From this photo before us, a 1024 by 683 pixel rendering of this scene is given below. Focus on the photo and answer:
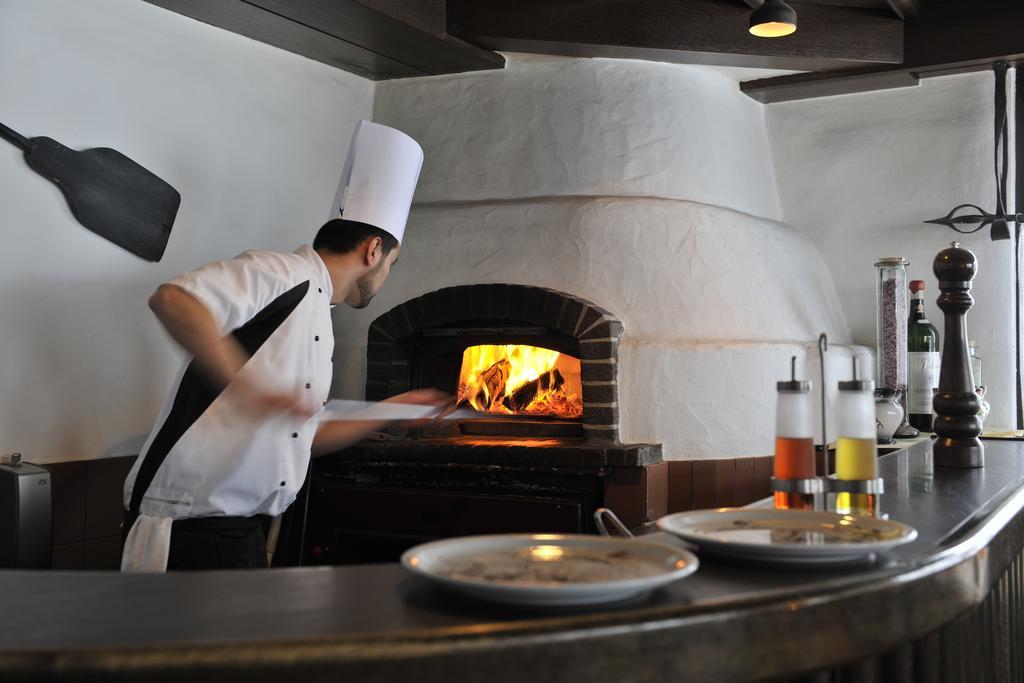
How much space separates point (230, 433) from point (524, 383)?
7.20ft

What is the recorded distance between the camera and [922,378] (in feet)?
11.9

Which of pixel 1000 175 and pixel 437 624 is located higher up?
pixel 1000 175

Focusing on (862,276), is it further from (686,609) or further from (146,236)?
Result: (686,609)

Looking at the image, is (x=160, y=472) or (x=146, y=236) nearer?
(x=160, y=472)

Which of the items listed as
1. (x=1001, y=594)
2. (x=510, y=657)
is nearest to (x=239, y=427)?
(x=510, y=657)

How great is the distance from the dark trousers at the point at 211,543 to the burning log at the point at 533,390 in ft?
6.81

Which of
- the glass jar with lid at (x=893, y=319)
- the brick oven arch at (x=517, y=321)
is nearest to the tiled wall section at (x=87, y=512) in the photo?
the brick oven arch at (x=517, y=321)

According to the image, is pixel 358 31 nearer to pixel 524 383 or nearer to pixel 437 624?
pixel 524 383

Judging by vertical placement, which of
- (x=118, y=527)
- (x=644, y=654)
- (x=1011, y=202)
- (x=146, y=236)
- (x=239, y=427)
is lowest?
(x=118, y=527)

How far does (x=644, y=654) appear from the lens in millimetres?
896

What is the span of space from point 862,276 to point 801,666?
13.0 ft

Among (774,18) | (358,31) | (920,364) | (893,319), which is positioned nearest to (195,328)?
(358,31)

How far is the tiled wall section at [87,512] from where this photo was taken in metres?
2.95

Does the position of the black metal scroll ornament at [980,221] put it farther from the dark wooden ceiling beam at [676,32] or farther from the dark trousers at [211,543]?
the dark trousers at [211,543]
